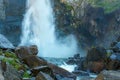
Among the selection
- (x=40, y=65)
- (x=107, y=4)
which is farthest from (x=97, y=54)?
(x=107, y=4)

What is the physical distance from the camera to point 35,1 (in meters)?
62.1

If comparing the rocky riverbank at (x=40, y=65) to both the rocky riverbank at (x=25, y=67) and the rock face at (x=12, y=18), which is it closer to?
the rocky riverbank at (x=25, y=67)

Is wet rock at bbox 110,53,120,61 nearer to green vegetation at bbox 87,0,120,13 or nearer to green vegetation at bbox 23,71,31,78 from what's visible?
green vegetation at bbox 23,71,31,78

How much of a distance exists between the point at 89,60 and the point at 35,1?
116ft

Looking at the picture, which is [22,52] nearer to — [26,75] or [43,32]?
[26,75]

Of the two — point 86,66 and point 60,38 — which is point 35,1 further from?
point 86,66

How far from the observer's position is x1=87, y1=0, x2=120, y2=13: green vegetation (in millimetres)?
52525

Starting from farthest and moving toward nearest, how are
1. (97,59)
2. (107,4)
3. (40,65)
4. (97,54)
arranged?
(107,4) → (97,54) → (97,59) → (40,65)

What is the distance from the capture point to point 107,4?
5597 cm

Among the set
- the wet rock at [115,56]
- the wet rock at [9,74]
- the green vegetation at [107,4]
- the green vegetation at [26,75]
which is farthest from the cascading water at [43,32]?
the wet rock at [9,74]

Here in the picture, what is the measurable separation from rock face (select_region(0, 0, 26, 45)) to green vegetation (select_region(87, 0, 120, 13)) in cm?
1294

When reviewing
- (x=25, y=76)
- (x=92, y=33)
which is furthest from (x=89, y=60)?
(x=92, y=33)

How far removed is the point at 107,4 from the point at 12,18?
1737 cm

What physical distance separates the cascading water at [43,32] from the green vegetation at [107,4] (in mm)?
7721
